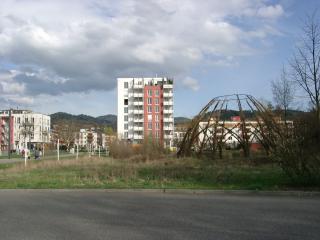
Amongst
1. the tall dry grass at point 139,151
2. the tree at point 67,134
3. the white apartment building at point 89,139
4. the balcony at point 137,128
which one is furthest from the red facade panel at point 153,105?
the tall dry grass at point 139,151

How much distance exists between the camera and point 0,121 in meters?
155

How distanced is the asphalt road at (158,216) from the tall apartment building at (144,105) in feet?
367

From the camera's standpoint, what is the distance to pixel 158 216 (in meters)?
10.8

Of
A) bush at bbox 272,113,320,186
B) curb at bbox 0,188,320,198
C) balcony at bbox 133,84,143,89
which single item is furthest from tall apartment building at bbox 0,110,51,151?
bush at bbox 272,113,320,186

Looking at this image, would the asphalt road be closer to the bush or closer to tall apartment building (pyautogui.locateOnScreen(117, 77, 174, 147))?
the bush

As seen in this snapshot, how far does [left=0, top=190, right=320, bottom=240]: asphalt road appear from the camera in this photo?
864cm

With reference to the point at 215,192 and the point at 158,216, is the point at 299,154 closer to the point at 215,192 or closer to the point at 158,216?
the point at 215,192

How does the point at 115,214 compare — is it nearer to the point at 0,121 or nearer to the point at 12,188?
the point at 12,188

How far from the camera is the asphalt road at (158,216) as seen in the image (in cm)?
864

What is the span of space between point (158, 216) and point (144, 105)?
397 feet

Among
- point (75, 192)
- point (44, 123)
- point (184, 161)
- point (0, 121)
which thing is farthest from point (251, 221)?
point (44, 123)

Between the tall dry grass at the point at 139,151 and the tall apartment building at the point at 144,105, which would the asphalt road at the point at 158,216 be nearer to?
the tall dry grass at the point at 139,151

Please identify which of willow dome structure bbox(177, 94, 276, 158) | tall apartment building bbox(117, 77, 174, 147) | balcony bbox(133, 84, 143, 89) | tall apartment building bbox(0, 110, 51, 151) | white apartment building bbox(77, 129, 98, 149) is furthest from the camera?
tall apartment building bbox(0, 110, 51, 151)

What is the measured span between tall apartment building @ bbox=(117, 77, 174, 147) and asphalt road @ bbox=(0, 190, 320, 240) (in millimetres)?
111721
